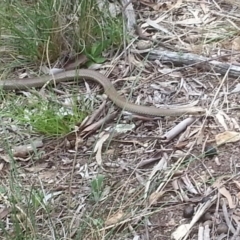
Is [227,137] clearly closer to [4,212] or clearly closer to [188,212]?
[188,212]

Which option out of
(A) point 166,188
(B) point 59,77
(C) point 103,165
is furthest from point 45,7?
(A) point 166,188

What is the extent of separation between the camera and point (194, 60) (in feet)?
10.6

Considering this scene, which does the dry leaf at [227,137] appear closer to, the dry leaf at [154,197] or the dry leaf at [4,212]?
the dry leaf at [154,197]

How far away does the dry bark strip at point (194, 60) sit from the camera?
317 cm

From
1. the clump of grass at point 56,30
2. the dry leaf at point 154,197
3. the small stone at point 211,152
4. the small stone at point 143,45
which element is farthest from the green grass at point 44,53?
the small stone at point 211,152

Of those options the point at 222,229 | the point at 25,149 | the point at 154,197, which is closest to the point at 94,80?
the point at 25,149

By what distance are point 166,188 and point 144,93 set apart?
706 millimetres

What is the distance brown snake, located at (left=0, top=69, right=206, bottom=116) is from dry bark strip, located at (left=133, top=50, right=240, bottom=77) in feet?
0.87

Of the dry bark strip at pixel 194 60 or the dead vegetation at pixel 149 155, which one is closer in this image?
the dead vegetation at pixel 149 155

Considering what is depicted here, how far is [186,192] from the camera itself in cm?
256

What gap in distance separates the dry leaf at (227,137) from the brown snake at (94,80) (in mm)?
207

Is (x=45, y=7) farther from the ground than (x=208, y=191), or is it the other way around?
(x=45, y=7)

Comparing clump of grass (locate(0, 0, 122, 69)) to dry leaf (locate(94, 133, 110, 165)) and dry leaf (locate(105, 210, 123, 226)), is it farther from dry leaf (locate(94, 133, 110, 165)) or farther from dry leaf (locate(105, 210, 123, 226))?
dry leaf (locate(105, 210, 123, 226))

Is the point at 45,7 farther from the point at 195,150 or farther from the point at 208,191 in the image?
the point at 208,191
